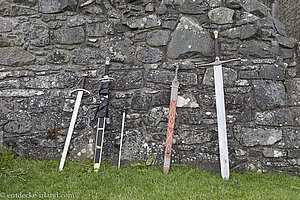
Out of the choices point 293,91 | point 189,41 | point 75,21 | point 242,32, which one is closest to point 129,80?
point 189,41

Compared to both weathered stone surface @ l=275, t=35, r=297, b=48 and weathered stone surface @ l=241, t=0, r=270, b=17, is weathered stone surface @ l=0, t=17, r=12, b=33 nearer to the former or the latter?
weathered stone surface @ l=241, t=0, r=270, b=17

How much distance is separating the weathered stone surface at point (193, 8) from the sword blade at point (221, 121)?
2.78 ft

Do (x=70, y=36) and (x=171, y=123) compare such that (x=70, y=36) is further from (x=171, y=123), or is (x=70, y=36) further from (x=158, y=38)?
(x=171, y=123)

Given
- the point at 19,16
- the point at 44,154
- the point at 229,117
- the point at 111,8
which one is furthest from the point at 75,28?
the point at 229,117

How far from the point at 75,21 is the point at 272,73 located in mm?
2824

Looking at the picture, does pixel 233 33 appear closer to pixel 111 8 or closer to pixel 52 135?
pixel 111 8

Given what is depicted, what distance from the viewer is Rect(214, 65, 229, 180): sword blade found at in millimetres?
2914

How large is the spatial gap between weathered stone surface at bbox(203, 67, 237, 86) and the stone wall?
13mm

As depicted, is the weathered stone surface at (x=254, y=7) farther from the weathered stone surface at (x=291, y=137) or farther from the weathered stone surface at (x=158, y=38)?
the weathered stone surface at (x=291, y=137)

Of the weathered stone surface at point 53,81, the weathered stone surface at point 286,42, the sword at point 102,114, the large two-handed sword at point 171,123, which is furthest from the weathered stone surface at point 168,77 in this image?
the weathered stone surface at point 286,42

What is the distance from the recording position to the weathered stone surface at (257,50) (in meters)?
3.27

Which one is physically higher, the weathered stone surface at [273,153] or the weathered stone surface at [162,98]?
the weathered stone surface at [162,98]

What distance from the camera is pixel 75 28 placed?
369 cm

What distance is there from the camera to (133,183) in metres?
2.69
